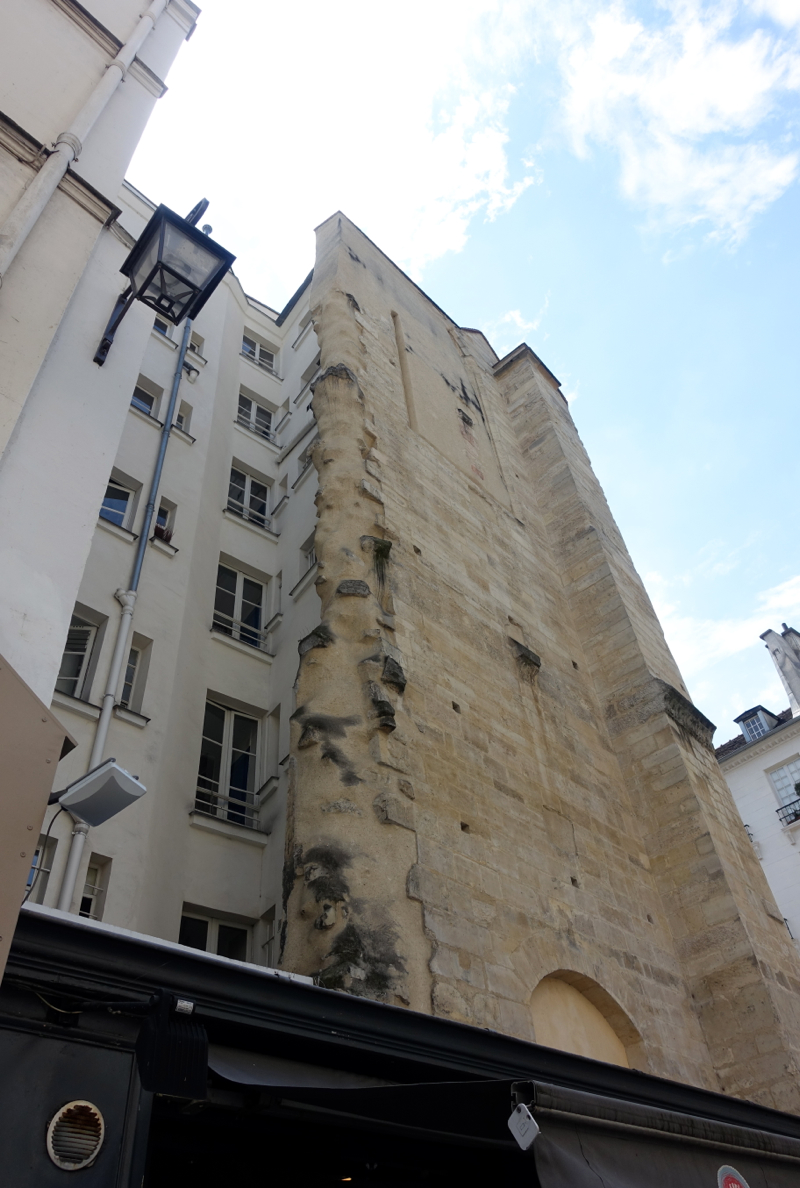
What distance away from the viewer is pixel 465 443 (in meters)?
11.4

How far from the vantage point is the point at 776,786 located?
20.6 metres

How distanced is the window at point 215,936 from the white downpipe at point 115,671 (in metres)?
1.49

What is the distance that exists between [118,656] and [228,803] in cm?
166

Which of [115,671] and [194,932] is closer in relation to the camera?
[194,932]

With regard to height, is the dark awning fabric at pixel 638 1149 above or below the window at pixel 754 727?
below

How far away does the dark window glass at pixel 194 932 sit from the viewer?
6691 millimetres

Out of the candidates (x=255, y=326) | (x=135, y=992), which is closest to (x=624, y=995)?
(x=135, y=992)

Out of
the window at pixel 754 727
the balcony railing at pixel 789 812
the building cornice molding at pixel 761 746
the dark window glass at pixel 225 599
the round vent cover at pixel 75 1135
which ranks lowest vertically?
the round vent cover at pixel 75 1135

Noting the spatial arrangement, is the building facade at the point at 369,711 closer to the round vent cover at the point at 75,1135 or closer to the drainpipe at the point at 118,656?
the drainpipe at the point at 118,656

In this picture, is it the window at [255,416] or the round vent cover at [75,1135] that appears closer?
the round vent cover at [75,1135]

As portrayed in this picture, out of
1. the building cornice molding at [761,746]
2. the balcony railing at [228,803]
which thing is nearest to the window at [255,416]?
the balcony railing at [228,803]

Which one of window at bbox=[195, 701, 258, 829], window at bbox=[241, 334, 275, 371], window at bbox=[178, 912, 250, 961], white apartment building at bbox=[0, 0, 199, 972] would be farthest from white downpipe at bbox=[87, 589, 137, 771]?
Result: window at bbox=[241, 334, 275, 371]

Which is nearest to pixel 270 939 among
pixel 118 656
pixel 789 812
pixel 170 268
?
pixel 118 656

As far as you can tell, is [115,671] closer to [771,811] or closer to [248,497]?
[248,497]
